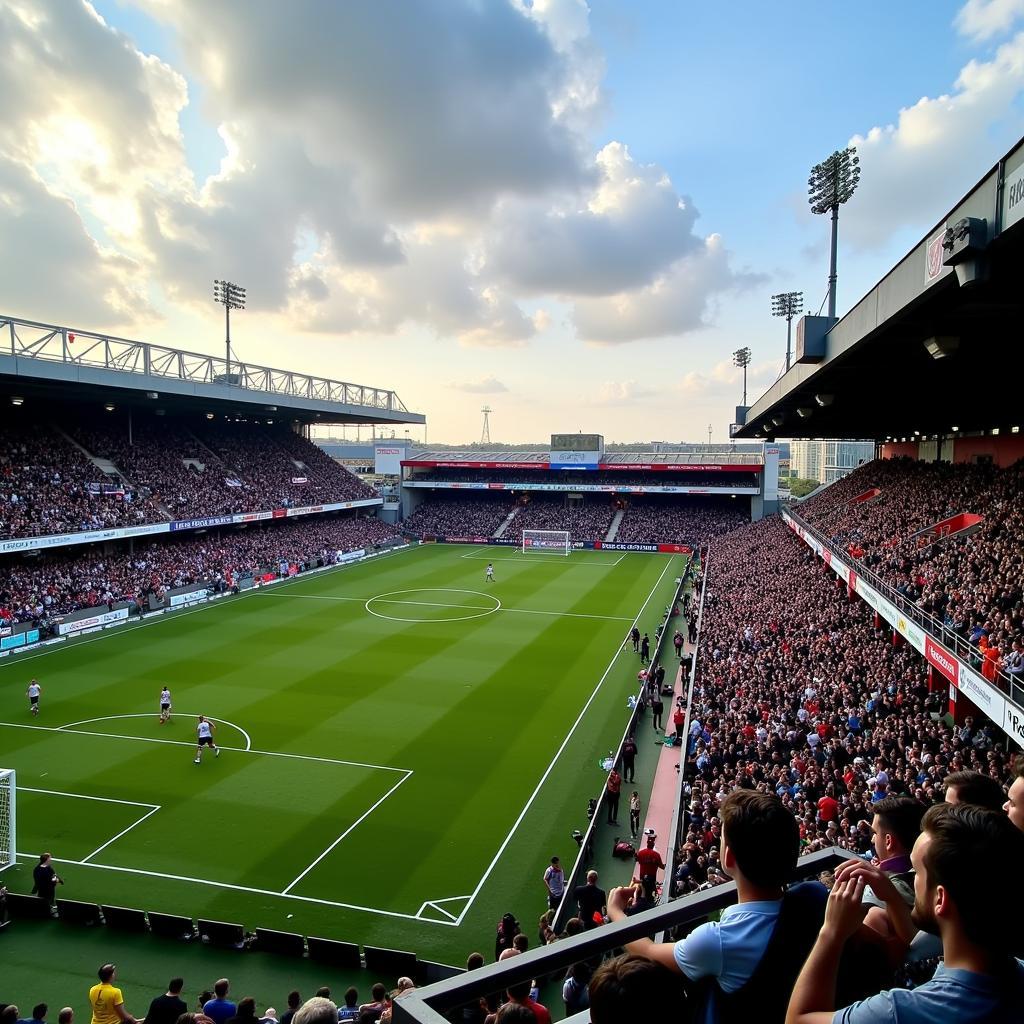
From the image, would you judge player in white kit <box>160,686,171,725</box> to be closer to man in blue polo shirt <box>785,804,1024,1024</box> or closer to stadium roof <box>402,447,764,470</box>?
man in blue polo shirt <box>785,804,1024,1024</box>

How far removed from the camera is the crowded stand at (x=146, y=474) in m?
36.8

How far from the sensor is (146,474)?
44.8 meters

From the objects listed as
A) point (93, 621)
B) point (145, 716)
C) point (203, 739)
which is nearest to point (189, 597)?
point (93, 621)

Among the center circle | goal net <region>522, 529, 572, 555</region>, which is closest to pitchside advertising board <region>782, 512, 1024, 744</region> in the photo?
the center circle

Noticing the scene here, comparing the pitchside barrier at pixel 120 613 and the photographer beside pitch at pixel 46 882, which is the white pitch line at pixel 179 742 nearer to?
the photographer beside pitch at pixel 46 882

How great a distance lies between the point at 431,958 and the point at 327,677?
15.7 meters

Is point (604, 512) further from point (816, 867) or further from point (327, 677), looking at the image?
point (816, 867)

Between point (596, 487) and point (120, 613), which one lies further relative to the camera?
point (596, 487)

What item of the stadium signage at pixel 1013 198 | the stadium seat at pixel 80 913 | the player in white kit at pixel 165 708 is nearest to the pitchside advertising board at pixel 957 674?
the stadium signage at pixel 1013 198

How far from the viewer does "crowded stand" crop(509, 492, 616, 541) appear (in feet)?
214

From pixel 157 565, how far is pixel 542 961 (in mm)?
43000

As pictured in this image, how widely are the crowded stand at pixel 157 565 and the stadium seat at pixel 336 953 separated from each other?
24.1m

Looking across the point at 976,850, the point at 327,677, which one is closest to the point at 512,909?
the point at 976,850

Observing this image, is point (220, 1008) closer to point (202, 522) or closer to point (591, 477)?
point (202, 522)
